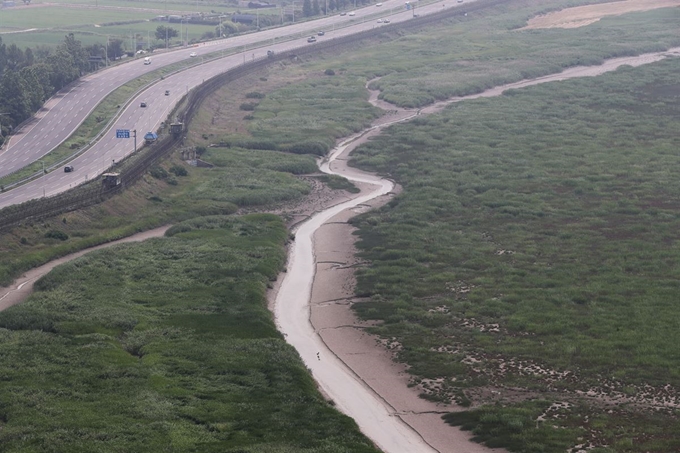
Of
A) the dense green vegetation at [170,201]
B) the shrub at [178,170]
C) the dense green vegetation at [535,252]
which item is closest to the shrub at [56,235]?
the dense green vegetation at [170,201]

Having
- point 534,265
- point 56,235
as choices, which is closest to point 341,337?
point 534,265

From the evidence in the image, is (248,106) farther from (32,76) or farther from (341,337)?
(341,337)

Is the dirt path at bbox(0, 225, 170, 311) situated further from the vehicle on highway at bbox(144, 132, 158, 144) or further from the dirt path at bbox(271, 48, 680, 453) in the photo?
the vehicle on highway at bbox(144, 132, 158, 144)

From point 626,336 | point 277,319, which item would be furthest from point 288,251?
point 626,336

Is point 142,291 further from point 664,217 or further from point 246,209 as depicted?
point 664,217

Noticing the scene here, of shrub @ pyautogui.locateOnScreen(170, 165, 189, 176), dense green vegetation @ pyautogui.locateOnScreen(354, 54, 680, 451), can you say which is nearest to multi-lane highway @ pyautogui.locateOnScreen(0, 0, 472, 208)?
shrub @ pyautogui.locateOnScreen(170, 165, 189, 176)

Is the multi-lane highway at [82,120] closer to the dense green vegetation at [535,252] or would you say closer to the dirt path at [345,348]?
the dirt path at [345,348]
